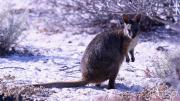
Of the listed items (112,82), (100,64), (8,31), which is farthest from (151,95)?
(8,31)

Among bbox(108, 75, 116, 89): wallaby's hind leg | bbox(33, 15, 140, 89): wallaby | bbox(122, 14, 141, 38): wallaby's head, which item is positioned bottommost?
bbox(108, 75, 116, 89): wallaby's hind leg

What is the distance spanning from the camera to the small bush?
9414 millimetres

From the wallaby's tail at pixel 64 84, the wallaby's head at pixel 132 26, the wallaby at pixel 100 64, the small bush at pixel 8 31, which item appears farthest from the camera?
the small bush at pixel 8 31

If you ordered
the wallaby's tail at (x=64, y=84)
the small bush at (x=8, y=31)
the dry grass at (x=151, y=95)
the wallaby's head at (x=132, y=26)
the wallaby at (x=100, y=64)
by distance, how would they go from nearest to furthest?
the dry grass at (x=151, y=95), the wallaby's tail at (x=64, y=84), the wallaby at (x=100, y=64), the wallaby's head at (x=132, y=26), the small bush at (x=8, y=31)

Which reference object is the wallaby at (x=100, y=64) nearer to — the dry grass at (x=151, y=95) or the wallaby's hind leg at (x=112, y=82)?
the wallaby's hind leg at (x=112, y=82)

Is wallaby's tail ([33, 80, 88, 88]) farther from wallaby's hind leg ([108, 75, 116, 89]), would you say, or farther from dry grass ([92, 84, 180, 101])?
dry grass ([92, 84, 180, 101])

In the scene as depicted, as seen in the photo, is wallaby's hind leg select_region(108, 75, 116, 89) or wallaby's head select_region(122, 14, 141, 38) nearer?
wallaby's hind leg select_region(108, 75, 116, 89)

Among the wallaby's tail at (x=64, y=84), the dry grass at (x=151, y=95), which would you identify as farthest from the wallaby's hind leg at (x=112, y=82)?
the dry grass at (x=151, y=95)

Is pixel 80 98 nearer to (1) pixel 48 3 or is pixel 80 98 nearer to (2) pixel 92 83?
(2) pixel 92 83

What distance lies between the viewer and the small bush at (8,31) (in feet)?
30.9

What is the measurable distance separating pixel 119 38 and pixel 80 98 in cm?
134

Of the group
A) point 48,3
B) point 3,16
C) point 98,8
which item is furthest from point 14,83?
point 48,3

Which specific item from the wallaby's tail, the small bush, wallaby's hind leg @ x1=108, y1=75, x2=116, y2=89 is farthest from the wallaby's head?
the small bush

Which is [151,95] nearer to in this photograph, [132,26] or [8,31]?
[132,26]
